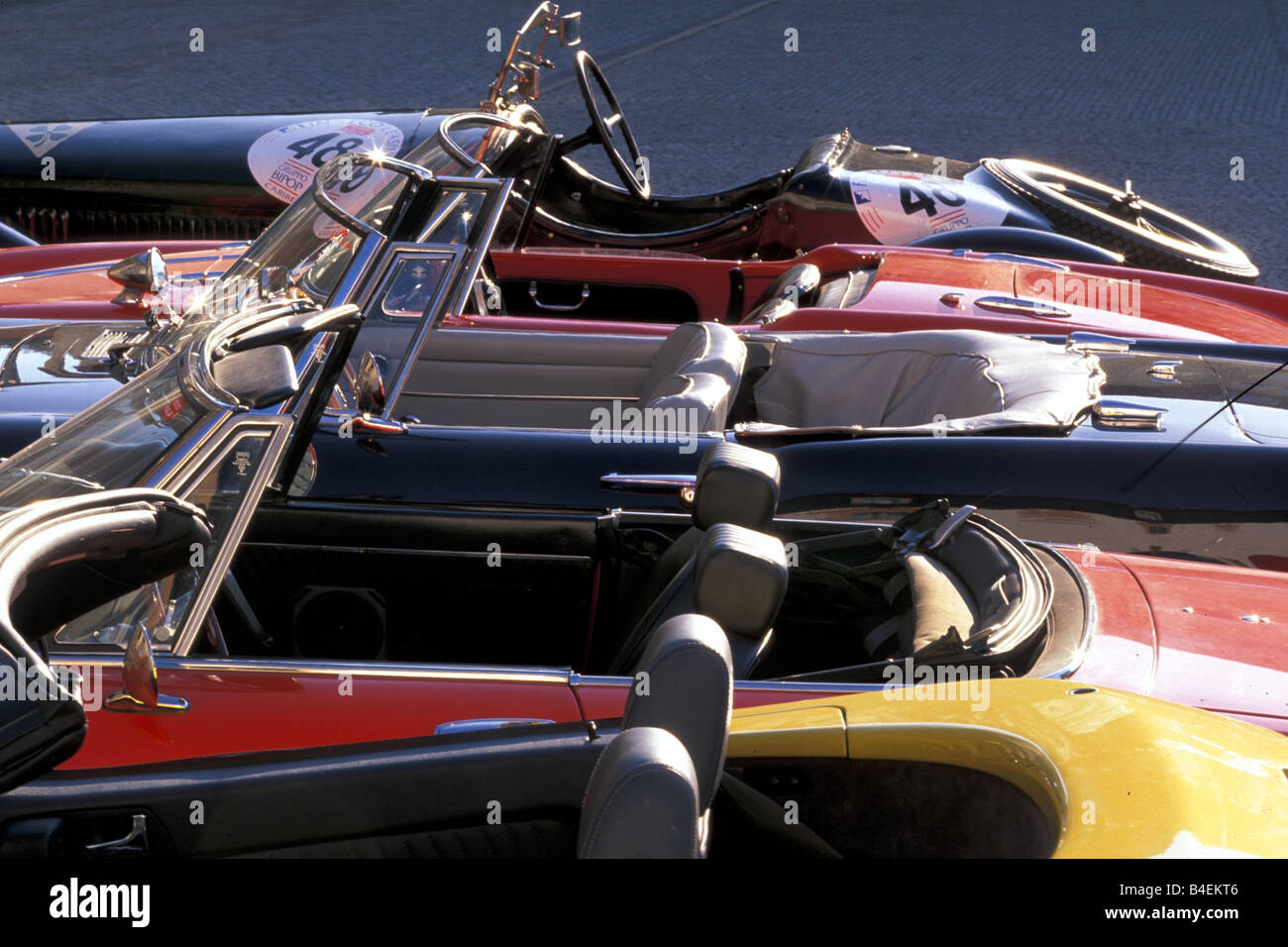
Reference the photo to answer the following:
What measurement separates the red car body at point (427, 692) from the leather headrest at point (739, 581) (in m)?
0.13

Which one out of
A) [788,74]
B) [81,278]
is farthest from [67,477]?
[788,74]

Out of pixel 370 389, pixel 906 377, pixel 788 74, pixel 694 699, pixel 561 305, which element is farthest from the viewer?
pixel 788 74

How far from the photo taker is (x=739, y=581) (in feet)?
7.92

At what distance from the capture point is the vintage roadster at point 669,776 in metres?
→ 1.63

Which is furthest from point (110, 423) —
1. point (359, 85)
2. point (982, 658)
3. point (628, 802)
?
point (359, 85)

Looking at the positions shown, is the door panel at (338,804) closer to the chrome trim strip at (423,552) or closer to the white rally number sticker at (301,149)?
the chrome trim strip at (423,552)

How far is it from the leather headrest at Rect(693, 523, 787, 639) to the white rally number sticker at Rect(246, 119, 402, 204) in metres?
4.52

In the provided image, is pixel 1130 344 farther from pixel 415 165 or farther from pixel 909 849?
pixel 909 849

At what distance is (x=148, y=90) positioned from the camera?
36.9ft

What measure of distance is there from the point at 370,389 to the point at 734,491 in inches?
50.7

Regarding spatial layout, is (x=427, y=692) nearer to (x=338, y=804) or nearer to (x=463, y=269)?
(x=338, y=804)

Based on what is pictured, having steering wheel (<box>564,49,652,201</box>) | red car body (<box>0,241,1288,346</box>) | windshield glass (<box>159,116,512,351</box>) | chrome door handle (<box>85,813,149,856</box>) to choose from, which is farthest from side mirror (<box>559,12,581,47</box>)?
chrome door handle (<box>85,813,149,856</box>)

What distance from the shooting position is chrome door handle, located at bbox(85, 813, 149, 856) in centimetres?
184

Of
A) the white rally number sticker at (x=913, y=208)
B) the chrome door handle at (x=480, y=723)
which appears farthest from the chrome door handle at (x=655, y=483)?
the white rally number sticker at (x=913, y=208)
